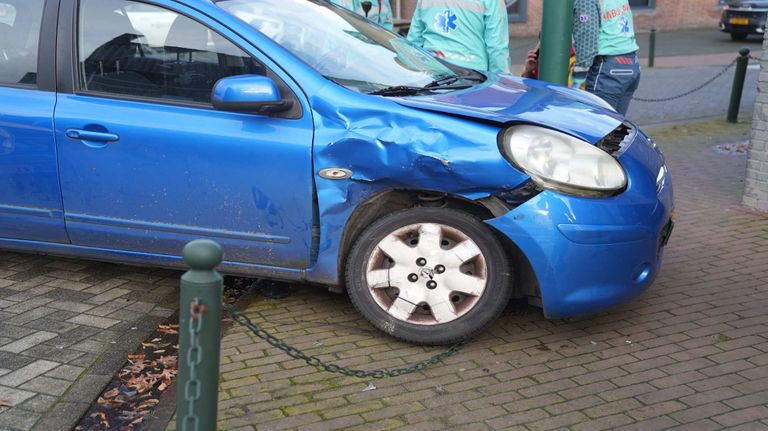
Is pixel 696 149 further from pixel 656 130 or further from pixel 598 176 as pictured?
pixel 598 176

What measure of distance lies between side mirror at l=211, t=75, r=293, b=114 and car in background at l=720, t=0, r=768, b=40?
62.4 ft

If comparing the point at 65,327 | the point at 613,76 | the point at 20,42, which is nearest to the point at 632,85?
the point at 613,76

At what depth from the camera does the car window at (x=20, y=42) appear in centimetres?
454

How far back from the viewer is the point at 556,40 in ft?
19.9

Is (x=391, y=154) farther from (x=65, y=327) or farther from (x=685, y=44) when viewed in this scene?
(x=685, y=44)

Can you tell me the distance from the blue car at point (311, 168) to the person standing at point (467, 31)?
2118mm

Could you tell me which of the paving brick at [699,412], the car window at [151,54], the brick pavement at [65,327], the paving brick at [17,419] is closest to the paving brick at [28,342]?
the brick pavement at [65,327]

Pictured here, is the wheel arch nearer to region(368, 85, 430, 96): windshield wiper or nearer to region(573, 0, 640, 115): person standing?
region(368, 85, 430, 96): windshield wiper

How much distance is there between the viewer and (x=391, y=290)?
4.19 m

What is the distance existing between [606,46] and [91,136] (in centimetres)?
415

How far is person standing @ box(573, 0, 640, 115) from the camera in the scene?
6879 mm

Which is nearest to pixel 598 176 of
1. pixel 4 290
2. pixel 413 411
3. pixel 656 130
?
pixel 413 411

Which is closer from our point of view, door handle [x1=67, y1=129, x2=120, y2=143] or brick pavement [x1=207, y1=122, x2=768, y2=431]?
brick pavement [x1=207, y1=122, x2=768, y2=431]

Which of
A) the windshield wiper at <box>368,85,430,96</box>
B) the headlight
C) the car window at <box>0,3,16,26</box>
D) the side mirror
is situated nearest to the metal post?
the windshield wiper at <box>368,85,430,96</box>
